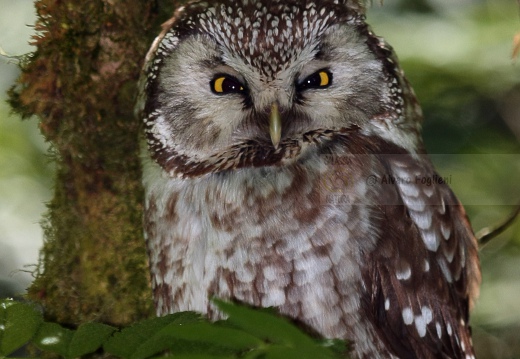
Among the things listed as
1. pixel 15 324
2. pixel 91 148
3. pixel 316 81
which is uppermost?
pixel 316 81

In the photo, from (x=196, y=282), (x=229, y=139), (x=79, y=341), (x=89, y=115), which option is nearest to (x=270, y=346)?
(x=79, y=341)

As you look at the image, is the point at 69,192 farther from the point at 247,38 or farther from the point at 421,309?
the point at 421,309

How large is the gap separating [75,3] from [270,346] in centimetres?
186

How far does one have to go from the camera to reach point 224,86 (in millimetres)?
2473

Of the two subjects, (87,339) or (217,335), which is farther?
(87,339)

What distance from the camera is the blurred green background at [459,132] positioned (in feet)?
11.6

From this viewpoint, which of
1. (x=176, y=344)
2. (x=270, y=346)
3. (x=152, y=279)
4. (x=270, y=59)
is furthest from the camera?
(x=152, y=279)

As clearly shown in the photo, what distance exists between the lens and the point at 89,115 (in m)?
2.79

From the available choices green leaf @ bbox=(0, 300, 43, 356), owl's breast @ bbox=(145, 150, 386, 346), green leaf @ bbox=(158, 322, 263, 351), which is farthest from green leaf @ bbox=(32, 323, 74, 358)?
A: owl's breast @ bbox=(145, 150, 386, 346)

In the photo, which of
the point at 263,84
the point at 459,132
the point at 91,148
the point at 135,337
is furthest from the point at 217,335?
the point at 459,132

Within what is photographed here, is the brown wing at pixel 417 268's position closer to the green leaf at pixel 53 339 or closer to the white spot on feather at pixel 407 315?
the white spot on feather at pixel 407 315

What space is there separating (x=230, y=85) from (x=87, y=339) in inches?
42.4

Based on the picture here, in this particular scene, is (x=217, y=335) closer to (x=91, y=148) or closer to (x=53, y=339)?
(x=53, y=339)

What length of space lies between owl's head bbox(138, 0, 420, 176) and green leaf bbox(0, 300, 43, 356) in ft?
3.14
